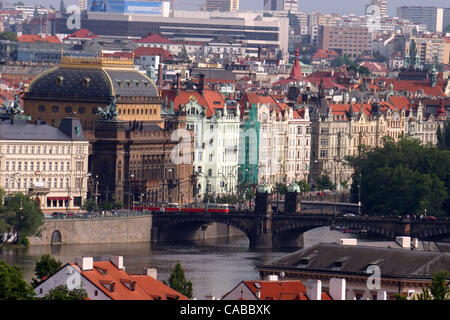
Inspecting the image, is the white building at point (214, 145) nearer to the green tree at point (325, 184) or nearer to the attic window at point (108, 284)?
the green tree at point (325, 184)

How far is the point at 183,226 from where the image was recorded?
137m

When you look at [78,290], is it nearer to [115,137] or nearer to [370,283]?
[370,283]

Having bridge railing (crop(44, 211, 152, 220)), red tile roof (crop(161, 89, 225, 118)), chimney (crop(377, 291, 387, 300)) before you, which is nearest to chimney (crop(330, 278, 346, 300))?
chimney (crop(377, 291, 387, 300))

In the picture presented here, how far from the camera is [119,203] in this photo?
140750 mm

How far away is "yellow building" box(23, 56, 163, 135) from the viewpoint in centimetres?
15188

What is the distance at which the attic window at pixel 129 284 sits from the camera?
226ft

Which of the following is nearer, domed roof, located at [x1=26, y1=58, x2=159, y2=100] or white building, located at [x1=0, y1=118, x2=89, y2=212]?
white building, located at [x1=0, y1=118, x2=89, y2=212]

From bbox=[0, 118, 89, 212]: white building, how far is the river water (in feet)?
29.8

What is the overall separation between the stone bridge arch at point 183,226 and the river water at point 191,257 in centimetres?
122

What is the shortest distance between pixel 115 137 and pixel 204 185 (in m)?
17.7

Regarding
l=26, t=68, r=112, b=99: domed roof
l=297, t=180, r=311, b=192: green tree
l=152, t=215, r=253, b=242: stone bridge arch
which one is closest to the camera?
l=152, t=215, r=253, b=242: stone bridge arch

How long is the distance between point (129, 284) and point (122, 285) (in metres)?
0.25

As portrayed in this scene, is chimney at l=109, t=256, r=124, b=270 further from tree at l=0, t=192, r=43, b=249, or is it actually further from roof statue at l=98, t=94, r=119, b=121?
roof statue at l=98, t=94, r=119, b=121

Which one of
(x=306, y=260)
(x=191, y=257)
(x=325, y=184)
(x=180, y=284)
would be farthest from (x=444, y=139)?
(x=180, y=284)
